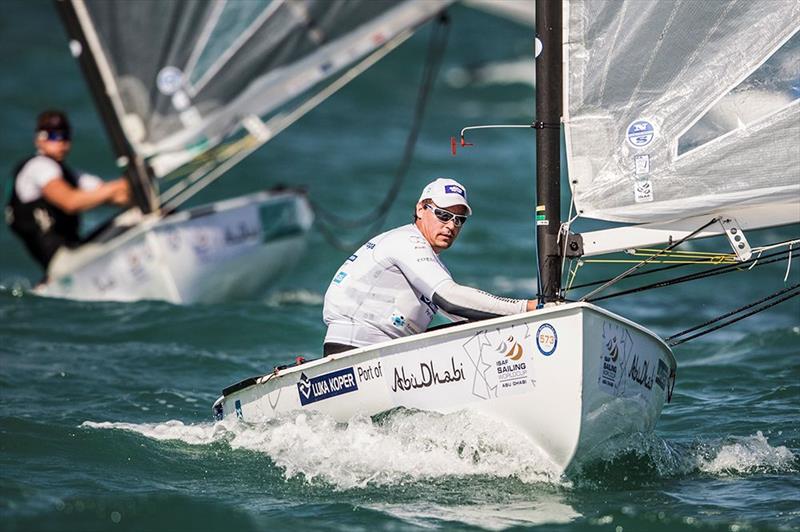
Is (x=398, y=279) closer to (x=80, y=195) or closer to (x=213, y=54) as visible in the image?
(x=213, y=54)

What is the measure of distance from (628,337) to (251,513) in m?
1.42

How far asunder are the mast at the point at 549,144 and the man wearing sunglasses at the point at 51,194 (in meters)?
4.44

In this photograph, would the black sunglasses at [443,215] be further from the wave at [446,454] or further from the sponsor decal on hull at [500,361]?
the wave at [446,454]

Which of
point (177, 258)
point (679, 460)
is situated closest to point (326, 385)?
point (679, 460)

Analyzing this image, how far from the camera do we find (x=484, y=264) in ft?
35.0

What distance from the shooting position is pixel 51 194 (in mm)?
8312

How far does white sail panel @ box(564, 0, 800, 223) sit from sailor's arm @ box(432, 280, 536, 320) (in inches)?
17.0

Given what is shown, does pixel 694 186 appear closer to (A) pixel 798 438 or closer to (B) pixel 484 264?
(A) pixel 798 438

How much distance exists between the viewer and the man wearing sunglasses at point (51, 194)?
8281mm

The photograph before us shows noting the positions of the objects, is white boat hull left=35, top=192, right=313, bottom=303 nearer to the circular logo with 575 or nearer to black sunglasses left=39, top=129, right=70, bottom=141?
black sunglasses left=39, top=129, right=70, bottom=141

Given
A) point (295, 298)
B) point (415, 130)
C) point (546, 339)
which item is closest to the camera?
point (546, 339)

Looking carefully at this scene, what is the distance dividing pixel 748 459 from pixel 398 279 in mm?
1516

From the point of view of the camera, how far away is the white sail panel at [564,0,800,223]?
177 inches

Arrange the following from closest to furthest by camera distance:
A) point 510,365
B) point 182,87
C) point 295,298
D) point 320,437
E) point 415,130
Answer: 1. point 510,365
2. point 320,437
3. point 182,87
4. point 415,130
5. point 295,298
